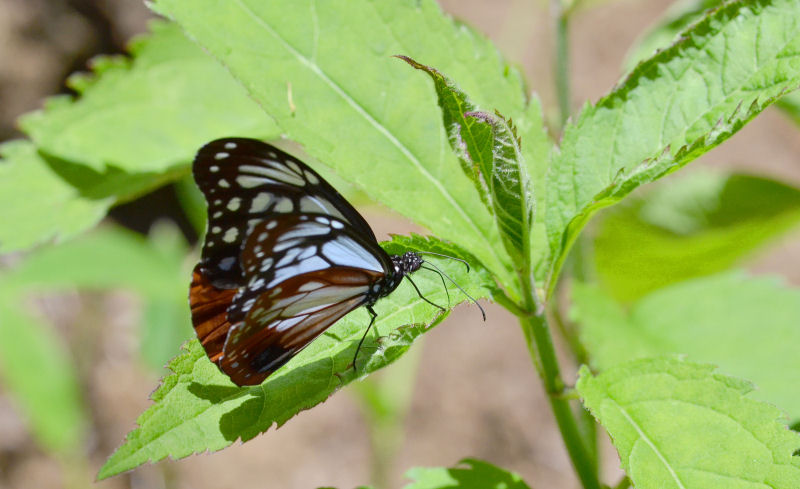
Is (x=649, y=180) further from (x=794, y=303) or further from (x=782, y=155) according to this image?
(x=782, y=155)

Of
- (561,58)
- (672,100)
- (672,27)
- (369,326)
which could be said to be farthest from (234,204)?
(672,27)

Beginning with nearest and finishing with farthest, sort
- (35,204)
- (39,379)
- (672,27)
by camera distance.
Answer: (35,204) < (672,27) < (39,379)

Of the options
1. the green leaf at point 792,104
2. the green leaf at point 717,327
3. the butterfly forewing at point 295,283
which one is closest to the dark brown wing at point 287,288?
the butterfly forewing at point 295,283

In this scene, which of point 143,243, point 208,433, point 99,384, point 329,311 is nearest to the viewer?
point 208,433

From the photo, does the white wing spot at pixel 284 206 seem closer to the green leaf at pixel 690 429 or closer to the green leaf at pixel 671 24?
the green leaf at pixel 690 429

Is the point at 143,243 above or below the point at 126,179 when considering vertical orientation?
below

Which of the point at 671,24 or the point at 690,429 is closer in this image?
the point at 690,429

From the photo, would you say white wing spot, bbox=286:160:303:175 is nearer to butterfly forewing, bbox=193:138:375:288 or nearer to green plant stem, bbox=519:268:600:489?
butterfly forewing, bbox=193:138:375:288

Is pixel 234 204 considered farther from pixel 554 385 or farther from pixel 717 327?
pixel 717 327

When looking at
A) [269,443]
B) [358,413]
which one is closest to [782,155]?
[358,413]
